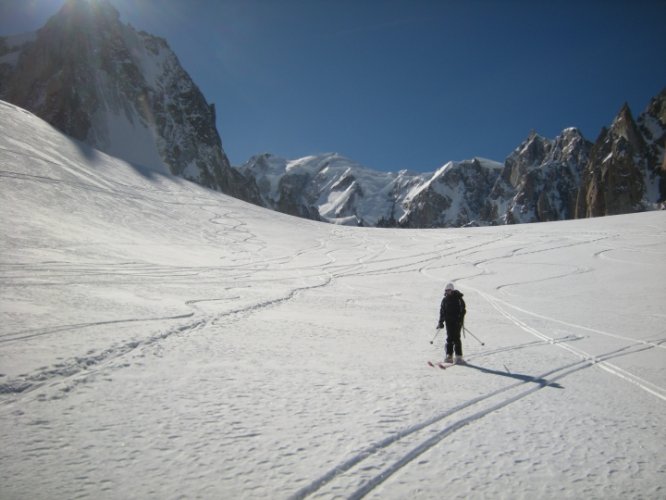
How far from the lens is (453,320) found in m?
7.78

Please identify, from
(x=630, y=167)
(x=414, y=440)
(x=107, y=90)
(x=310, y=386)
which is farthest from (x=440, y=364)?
(x=630, y=167)

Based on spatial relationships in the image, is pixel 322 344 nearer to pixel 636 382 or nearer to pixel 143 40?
pixel 636 382

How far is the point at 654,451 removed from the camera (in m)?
4.51

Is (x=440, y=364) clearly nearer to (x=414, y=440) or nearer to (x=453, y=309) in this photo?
(x=453, y=309)

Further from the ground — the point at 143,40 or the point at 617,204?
the point at 143,40

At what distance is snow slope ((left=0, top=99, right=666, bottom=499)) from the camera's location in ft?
12.4

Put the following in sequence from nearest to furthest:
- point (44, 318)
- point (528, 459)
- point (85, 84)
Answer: point (528, 459)
point (44, 318)
point (85, 84)

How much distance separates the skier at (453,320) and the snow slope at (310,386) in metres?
0.40

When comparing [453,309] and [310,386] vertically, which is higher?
[453,309]

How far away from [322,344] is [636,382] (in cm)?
562

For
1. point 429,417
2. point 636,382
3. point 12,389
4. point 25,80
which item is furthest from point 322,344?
point 25,80

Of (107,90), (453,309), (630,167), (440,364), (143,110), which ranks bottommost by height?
(440,364)

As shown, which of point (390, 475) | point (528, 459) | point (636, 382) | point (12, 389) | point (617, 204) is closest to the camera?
point (390, 475)

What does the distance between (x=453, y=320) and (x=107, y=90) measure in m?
124
